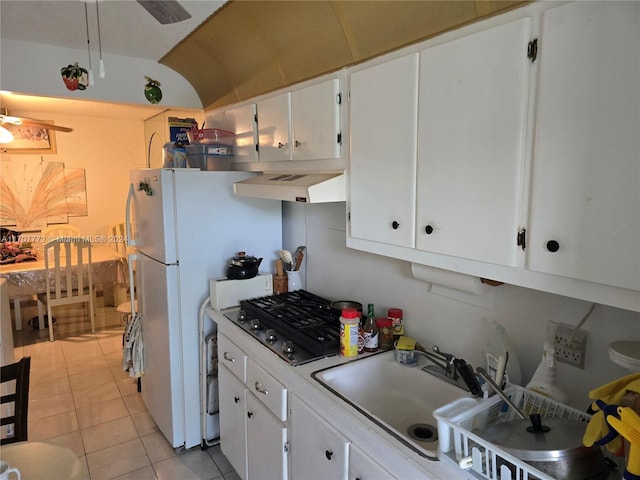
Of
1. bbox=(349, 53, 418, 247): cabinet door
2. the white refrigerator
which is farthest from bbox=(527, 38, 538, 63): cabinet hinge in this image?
the white refrigerator

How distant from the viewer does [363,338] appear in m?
1.91

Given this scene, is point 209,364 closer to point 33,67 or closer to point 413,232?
point 413,232

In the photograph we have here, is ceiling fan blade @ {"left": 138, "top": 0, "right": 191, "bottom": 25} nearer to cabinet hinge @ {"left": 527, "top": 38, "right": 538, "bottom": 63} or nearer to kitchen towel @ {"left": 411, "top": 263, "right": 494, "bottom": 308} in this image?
cabinet hinge @ {"left": 527, "top": 38, "right": 538, "bottom": 63}

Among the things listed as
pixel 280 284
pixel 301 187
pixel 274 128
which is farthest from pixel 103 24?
pixel 280 284

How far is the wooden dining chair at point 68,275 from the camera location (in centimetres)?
428

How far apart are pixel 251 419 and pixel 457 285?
119 centimetres

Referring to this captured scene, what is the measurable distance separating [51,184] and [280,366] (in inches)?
179

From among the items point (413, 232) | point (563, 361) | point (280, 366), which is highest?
point (413, 232)

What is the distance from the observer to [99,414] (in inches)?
120

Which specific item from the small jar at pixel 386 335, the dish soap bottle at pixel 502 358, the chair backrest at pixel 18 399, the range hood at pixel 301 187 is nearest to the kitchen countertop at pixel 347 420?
the small jar at pixel 386 335

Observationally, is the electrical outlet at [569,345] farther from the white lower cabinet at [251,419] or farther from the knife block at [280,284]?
the knife block at [280,284]

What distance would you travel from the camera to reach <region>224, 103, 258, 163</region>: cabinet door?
2510 millimetres

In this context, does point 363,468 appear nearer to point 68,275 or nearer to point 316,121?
point 316,121

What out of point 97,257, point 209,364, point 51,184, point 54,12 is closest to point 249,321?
point 209,364
